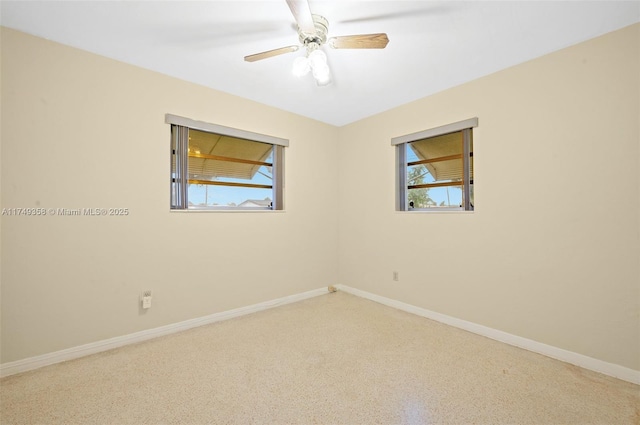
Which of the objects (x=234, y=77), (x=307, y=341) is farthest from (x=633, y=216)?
(x=234, y=77)

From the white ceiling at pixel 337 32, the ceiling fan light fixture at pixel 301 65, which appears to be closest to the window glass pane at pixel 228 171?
the white ceiling at pixel 337 32

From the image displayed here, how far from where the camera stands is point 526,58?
2305 mm

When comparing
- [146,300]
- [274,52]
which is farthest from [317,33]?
[146,300]

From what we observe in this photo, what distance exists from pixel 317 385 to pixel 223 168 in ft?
7.82

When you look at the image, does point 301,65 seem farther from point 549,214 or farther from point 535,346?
point 535,346

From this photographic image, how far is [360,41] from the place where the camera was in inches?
67.9

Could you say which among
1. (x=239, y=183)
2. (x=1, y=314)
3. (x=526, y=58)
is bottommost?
(x=1, y=314)

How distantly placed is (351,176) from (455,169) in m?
1.38

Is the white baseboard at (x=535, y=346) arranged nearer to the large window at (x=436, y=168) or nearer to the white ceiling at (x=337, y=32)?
the large window at (x=436, y=168)

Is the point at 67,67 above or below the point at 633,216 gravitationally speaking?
above

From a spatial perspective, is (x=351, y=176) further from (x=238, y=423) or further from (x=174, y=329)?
(x=238, y=423)

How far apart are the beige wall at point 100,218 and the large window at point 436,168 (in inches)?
71.0

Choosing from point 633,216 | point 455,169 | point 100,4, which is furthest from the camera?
point 455,169

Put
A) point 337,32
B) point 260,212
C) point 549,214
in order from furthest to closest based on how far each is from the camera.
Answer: point 260,212, point 549,214, point 337,32
